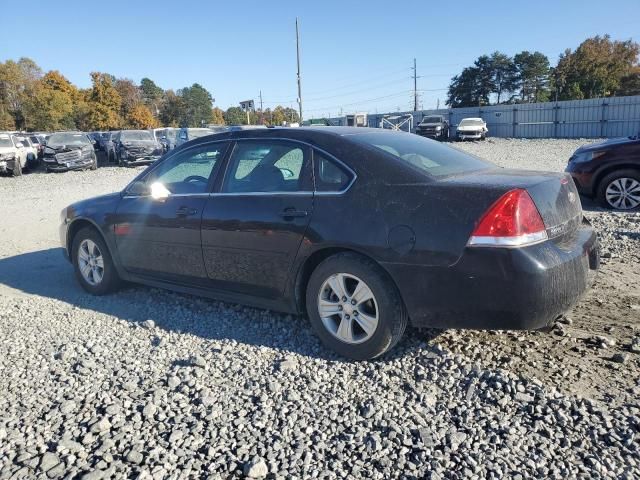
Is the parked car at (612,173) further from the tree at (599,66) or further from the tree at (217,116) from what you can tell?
the tree at (217,116)

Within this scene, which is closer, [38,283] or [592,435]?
[592,435]

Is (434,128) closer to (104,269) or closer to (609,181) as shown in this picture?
(609,181)

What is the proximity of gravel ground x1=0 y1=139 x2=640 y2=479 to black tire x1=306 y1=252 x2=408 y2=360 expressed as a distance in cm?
11

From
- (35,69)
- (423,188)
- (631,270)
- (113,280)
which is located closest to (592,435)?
(423,188)

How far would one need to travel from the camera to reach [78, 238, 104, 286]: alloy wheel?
212 inches

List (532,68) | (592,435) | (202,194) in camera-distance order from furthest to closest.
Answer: (532,68), (202,194), (592,435)

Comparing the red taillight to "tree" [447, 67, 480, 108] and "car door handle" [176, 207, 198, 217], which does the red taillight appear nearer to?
"car door handle" [176, 207, 198, 217]

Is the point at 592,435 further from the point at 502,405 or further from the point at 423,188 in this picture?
the point at 423,188

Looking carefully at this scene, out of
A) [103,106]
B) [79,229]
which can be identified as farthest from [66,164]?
[103,106]

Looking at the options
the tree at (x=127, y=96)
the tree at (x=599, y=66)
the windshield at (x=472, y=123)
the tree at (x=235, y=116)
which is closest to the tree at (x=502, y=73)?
the tree at (x=599, y=66)

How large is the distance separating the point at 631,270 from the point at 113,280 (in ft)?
17.1

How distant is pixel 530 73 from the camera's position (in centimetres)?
7362

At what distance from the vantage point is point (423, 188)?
10.9 feet

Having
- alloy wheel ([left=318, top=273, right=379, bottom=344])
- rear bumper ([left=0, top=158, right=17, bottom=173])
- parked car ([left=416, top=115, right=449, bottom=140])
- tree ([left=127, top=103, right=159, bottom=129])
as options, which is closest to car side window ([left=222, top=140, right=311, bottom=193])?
alloy wheel ([left=318, top=273, right=379, bottom=344])
